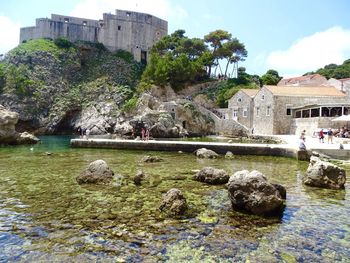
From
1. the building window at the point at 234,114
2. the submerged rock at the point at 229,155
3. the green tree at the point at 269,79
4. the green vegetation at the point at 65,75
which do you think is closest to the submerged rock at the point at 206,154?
the submerged rock at the point at 229,155

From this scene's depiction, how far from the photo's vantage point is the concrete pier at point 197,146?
23.1 m

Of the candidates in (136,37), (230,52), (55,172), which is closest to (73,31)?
(136,37)

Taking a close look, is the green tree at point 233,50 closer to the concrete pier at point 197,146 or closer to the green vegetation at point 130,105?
the green vegetation at point 130,105

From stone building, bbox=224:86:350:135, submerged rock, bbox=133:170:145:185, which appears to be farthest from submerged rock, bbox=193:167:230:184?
stone building, bbox=224:86:350:135

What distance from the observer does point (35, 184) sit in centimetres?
1258

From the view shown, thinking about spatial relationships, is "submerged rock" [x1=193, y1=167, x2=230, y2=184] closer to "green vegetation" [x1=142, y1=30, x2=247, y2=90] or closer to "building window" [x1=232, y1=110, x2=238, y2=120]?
"building window" [x1=232, y1=110, x2=238, y2=120]

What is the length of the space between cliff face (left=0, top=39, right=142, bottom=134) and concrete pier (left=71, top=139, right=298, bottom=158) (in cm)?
2051

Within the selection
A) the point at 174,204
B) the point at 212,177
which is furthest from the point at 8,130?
the point at 174,204

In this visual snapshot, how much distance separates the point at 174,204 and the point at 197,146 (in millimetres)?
16857

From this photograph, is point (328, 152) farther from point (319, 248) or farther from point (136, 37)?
point (136, 37)

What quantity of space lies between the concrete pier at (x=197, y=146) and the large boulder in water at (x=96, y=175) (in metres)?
13.1

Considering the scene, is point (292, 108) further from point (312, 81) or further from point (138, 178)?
point (138, 178)

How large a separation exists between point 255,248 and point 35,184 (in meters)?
9.38

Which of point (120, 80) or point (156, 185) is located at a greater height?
point (120, 80)
